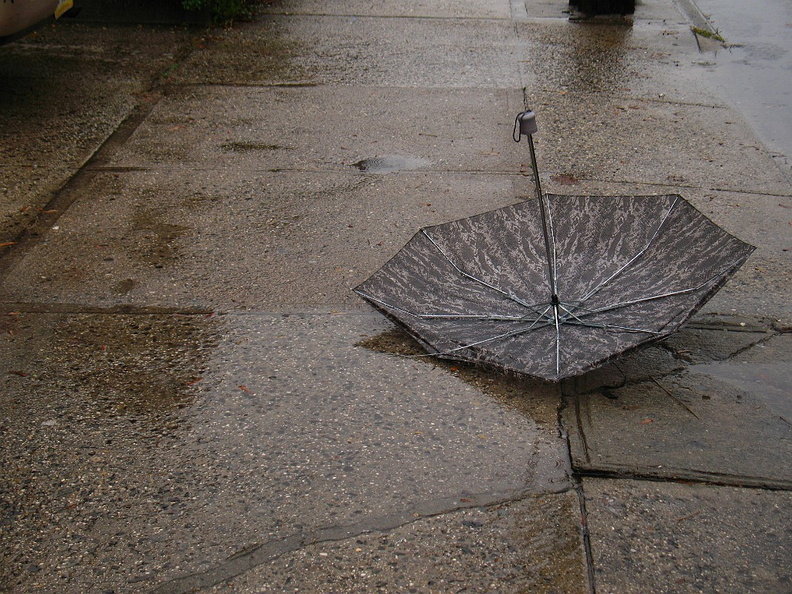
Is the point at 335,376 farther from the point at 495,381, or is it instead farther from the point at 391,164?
the point at 391,164

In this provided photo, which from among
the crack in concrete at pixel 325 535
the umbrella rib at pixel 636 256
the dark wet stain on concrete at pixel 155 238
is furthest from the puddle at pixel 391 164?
the crack in concrete at pixel 325 535

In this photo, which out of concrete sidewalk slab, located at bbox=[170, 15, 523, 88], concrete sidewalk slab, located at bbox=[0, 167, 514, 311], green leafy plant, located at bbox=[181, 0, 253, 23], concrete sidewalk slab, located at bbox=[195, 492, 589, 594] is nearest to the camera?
concrete sidewalk slab, located at bbox=[195, 492, 589, 594]

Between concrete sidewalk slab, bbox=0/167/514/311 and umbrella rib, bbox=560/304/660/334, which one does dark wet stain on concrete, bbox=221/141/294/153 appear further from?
umbrella rib, bbox=560/304/660/334

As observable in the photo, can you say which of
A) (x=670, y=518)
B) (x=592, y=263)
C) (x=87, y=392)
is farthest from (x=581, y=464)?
(x=87, y=392)

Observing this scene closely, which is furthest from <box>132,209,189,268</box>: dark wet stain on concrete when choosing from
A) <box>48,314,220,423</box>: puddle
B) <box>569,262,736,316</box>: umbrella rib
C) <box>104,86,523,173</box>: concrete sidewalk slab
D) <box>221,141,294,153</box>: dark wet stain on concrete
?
<box>569,262,736,316</box>: umbrella rib

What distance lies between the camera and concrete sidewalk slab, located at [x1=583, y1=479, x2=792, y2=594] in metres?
2.54

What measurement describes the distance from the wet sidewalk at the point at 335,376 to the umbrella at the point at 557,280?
0.80 feet

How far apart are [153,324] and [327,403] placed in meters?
1.00

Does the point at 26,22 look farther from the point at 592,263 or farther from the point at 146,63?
the point at 592,263

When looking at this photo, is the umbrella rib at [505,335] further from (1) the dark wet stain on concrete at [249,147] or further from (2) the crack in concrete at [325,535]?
(1) the dark wet stain on concrete at [249,147]

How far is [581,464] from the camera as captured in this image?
2.99 m

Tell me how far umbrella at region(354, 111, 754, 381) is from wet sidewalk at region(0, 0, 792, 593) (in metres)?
0.24

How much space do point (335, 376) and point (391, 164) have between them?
2373mm

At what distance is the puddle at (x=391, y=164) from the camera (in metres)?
5.46
